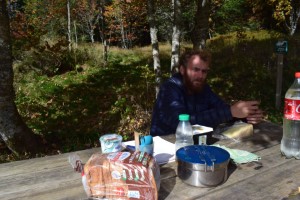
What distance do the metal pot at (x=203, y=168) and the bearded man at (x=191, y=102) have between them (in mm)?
835

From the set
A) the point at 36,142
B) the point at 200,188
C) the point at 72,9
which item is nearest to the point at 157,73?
the point at 36,142

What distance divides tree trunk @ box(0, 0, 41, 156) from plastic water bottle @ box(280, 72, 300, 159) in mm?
3465

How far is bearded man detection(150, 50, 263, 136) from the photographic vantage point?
2.47m

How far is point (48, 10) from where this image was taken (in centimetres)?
2089

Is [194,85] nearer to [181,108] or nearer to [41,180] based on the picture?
[181,108]

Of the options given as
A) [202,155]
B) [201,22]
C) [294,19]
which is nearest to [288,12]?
[294,19]

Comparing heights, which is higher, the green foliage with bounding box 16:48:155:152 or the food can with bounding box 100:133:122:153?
the food can with bounding box 100:133:122:153

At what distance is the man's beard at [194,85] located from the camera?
278 cm

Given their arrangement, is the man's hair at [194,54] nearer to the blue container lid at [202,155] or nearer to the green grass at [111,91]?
the blue container lid at [202,155]

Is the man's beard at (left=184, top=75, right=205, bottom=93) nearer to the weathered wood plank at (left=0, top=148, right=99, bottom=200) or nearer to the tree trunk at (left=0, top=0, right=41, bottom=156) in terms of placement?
the weathered wood plank at (left=0, top=148, right=99, bottom=200)

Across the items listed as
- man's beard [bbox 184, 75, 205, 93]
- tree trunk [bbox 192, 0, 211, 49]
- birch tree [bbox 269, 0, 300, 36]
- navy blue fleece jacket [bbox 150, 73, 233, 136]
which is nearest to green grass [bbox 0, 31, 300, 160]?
tree trunk [bbox 192, 0, 211, 49]

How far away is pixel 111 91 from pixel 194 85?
18.6ft

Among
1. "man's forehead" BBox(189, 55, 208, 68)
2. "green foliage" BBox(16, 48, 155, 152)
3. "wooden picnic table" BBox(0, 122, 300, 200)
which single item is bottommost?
"green foliage" BBox(16, 48, 155, 152)

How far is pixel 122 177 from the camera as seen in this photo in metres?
1.38
